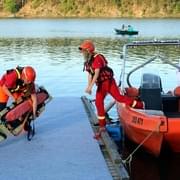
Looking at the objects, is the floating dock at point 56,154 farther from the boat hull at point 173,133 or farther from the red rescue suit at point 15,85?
the boat hull at point 173,133

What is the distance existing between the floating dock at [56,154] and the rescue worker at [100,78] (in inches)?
17.9

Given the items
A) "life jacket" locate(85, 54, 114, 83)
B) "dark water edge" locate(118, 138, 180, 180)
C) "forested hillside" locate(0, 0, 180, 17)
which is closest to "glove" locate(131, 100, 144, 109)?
"life jacket" locate(85, 54, 114, 83)

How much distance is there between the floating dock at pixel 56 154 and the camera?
647 cm

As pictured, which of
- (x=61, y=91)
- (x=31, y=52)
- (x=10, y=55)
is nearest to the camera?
(x=61, y=91)

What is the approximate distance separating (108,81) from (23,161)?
7.58 feet

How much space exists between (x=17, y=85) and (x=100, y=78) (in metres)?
1.49

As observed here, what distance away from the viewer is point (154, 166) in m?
8.52

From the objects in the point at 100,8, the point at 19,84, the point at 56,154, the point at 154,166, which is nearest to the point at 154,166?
the point at 154,166

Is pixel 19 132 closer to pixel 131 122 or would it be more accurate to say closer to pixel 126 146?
pixel 131 122

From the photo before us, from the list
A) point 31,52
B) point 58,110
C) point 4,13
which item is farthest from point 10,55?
point 4,13

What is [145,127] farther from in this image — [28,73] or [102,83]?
[28,73]

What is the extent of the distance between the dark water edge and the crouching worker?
5.79 feet

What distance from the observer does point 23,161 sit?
6.97 m

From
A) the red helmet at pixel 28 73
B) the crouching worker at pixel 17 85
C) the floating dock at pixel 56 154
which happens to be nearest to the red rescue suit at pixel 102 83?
the floating dock at pixel 56 154
